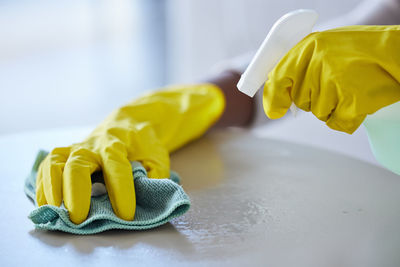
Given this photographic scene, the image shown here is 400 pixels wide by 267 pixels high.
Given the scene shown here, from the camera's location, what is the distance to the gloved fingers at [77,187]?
51 centimetres

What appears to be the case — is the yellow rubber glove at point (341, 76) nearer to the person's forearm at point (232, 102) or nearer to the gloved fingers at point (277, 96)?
the gloved fingers at point (277, 96)

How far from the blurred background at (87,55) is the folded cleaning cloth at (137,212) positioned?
58.1 inches

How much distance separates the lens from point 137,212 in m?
0.55

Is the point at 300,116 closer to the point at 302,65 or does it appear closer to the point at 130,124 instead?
the point at 130,124

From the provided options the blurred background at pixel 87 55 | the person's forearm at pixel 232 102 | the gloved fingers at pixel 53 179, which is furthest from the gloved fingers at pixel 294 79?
the blurred background at pixel 87 55

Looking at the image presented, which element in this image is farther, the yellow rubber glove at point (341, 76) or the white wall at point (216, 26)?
the white wall at point (216, 26)

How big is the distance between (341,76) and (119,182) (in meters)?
0.25

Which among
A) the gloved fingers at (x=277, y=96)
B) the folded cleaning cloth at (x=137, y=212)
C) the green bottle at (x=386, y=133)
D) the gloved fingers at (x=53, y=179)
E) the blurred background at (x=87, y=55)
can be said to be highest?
the gloved fingers at (x=277, y=96)

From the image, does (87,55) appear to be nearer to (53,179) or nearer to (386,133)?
(53,179)

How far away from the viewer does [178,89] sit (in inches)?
34.9

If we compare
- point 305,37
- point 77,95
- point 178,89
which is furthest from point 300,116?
point 77,95

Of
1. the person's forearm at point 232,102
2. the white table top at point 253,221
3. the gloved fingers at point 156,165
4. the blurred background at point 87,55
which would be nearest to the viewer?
the white table top at point 253,221

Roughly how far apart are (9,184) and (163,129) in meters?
0.24

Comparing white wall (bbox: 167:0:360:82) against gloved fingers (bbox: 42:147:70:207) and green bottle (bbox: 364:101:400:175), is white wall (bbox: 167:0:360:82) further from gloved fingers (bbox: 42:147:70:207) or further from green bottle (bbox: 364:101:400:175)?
gloved fingers (bbox: 42:147:70:207)
